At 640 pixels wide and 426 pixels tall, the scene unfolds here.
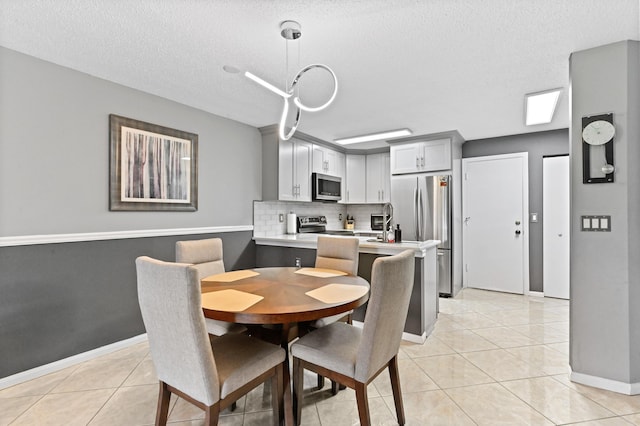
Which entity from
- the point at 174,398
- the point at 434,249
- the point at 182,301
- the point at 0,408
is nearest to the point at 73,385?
the point at 0,408

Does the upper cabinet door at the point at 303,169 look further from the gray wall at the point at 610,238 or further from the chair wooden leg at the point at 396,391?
the gray wall at the point at 610,238

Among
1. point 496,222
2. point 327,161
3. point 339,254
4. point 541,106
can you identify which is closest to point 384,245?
point 339,254

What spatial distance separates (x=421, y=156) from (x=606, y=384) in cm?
320

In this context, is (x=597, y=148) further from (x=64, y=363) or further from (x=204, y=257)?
(x=64, y=363)

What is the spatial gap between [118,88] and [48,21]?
86cm

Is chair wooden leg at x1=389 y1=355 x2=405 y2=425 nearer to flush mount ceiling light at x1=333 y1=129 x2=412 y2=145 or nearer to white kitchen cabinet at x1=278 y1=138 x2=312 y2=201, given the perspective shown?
white kitchen cabinet at x1=278 y1=138 x2=312 y2=201

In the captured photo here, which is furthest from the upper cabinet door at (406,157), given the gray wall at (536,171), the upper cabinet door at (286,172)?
the upper cabinet door at (286,172)

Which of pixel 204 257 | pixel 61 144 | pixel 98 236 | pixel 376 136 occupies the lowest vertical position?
pixel 204 257

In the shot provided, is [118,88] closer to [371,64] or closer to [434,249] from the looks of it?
[371,64]

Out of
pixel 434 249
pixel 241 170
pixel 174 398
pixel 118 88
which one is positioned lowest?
pixel 174 398

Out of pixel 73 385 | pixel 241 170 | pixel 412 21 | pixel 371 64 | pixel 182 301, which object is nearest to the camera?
pixel 182 301

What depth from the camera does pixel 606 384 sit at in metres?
2.07

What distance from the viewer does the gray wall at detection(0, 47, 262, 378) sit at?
2135mm

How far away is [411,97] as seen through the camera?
302 cm
